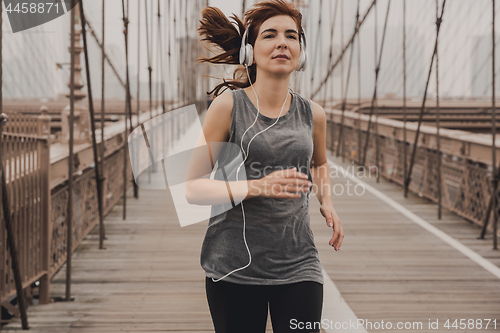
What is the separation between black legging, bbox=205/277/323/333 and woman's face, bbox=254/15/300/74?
0.46 m

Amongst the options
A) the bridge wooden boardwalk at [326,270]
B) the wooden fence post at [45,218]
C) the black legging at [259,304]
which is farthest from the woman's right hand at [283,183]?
the wooden fence post at [45,218]

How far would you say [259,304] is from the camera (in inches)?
46.7

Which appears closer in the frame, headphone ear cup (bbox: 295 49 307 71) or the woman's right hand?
the woman's right hand

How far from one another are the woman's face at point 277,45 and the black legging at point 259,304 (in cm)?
46

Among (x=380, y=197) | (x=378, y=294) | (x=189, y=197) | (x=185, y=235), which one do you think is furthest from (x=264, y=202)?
(x=380, y=197)

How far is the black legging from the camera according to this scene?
1.17 metres

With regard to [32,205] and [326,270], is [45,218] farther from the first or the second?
[326,270]

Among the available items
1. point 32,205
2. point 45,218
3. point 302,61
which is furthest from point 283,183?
point 45,218

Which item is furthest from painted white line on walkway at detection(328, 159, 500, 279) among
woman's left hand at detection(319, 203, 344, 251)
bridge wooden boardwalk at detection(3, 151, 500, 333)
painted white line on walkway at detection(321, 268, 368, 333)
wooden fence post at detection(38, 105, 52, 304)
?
wooden fence post at detection(38, 105, 52, 304)

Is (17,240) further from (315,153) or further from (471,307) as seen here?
(471,307)

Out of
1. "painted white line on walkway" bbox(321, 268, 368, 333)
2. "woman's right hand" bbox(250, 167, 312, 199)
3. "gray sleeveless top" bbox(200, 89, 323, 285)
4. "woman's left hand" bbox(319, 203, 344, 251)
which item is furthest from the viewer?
"painted white line on walkway" bbox(321, 268, 368, 333)

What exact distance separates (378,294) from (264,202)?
1.93 m

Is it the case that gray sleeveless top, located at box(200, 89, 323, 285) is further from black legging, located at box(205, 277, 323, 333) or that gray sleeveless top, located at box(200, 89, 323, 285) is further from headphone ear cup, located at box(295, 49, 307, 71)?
headphone ear cup, located at box(295, 49, 307, 71)

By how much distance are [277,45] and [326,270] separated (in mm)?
2309
